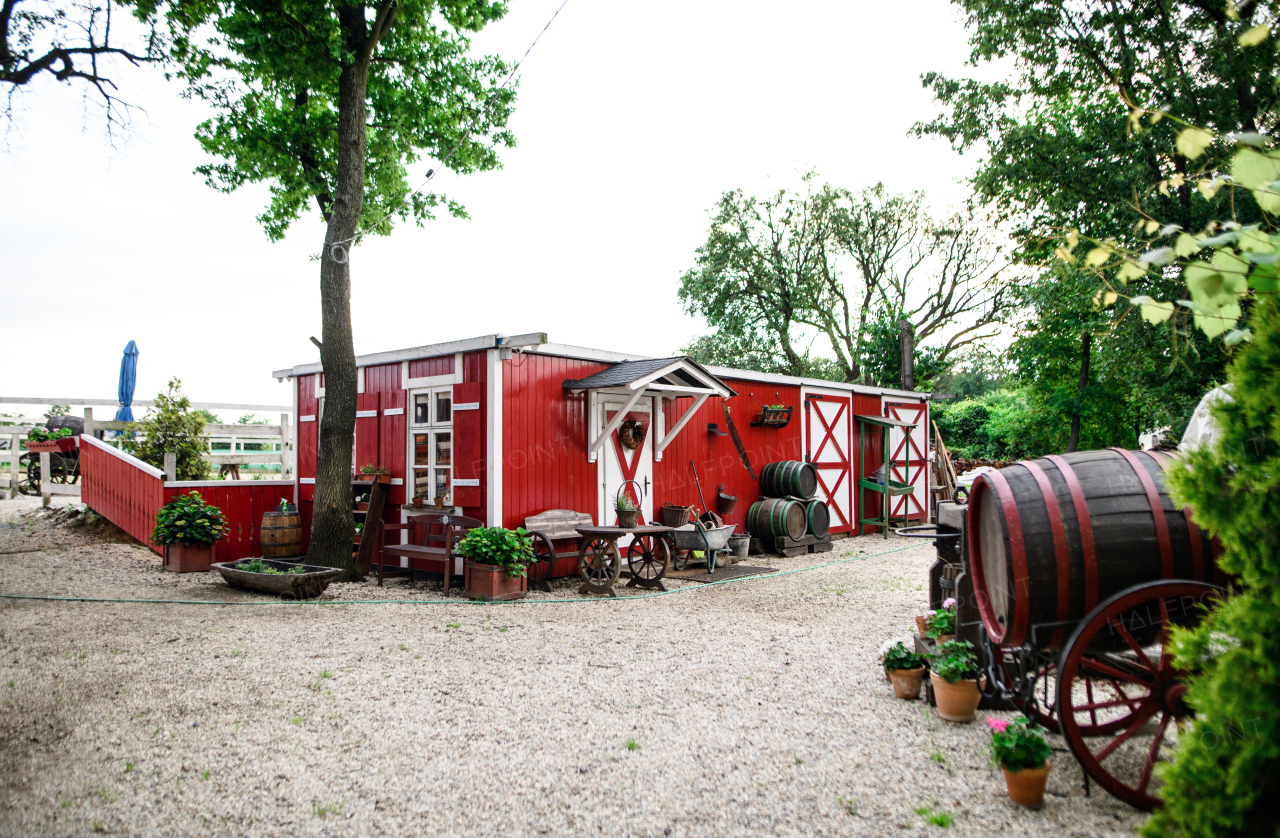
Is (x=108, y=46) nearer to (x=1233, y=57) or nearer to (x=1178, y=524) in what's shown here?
(x=1178, y=524)

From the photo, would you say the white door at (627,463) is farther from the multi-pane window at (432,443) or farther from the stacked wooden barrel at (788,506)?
the stacked wooden barrel at (788,506)

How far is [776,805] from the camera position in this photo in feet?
9.26

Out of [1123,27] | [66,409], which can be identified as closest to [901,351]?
[1123,27]

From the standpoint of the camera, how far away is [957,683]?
11.8 ft

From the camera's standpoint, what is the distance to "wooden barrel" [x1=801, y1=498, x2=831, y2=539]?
10.6 m

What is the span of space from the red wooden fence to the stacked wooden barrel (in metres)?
6.65

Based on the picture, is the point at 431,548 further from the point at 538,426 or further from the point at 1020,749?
the point at 1020,749

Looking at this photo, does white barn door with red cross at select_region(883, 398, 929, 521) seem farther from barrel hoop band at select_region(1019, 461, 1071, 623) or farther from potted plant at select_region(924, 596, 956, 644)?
barrel hoop band at select_region(1019, 461, 1071, 623)

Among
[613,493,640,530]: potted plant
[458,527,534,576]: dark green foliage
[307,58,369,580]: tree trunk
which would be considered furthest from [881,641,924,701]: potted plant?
[307,58,369,580]: tree trunk

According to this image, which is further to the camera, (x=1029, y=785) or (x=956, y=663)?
(x=956, y=663)

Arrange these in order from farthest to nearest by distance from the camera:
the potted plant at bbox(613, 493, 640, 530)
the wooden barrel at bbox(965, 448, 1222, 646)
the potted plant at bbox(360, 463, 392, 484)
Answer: the potted plant at bbox(360, 463, 392, 484), the potted plant at bbox(613, 493, 640, 530), the wooden barrel at bbox(965, 448, 1222, 646)

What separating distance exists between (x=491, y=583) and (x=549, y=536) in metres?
0.88

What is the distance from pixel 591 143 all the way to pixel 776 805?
990cm

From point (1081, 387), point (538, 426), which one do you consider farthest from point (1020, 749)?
point (1081, 387)
